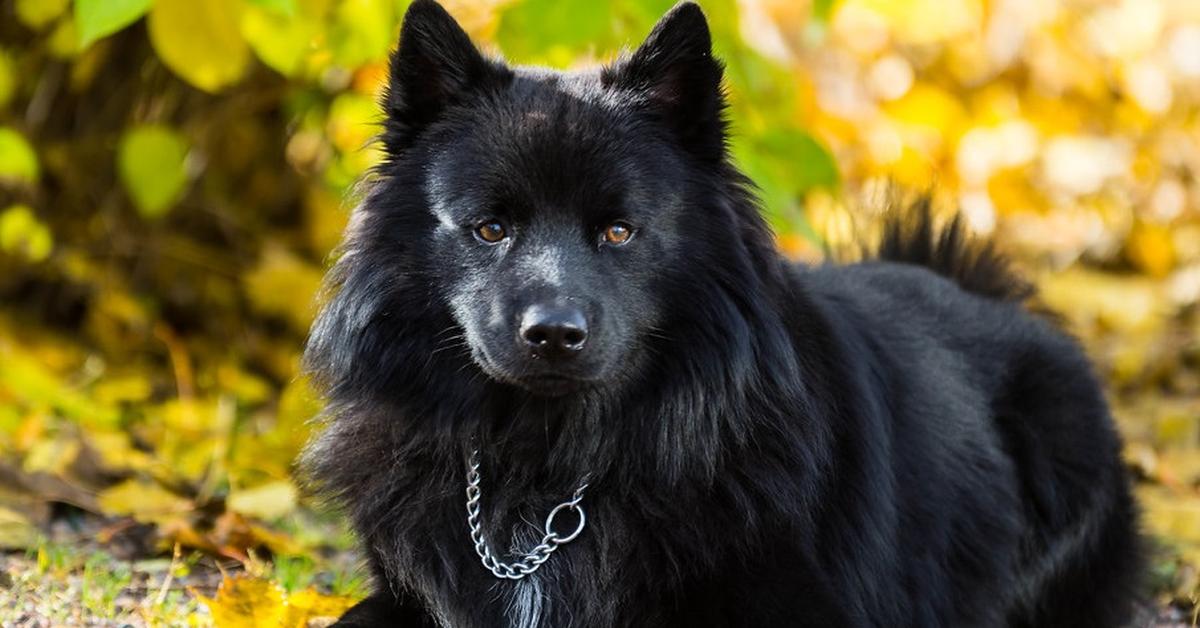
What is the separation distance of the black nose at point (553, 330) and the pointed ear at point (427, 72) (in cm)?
62

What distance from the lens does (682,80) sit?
11.0ft

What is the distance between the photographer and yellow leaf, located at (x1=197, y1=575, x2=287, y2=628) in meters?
3.42

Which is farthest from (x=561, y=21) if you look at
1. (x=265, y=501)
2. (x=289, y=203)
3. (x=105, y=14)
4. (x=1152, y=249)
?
(x=1152, y=249)

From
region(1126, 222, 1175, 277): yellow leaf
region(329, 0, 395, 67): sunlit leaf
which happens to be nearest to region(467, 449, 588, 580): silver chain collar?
region(329, 0, 395, 67): sunlit leaf

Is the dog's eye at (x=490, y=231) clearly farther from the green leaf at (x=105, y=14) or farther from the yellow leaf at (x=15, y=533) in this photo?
the yellow leaf at (x=15, y=533)

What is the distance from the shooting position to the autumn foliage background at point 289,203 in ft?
13.9

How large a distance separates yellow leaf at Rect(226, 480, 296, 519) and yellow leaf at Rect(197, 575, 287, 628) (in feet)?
3.63

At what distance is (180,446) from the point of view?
18.4 feet

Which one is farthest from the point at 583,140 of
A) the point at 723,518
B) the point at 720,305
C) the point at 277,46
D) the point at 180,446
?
the point at 180,446

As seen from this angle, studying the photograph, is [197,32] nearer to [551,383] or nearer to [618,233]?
[618,233]

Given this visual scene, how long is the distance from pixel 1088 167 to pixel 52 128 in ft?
19.7

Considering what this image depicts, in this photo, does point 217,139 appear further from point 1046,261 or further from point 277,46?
point 1046,261

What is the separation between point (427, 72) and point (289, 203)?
3785 mm

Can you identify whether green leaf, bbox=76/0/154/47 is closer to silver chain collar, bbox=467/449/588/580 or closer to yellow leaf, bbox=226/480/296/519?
silver chain collar, bbox=467/449/588/580
